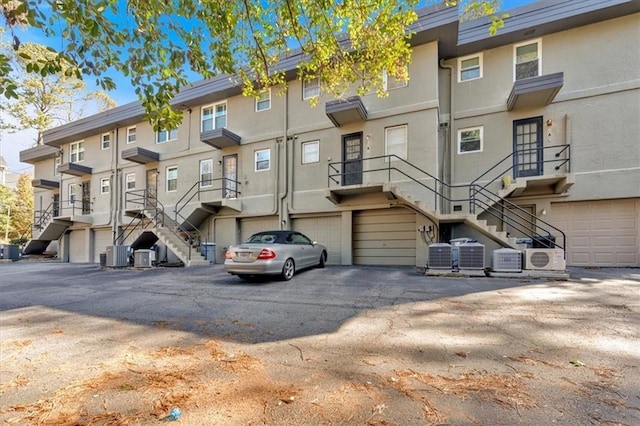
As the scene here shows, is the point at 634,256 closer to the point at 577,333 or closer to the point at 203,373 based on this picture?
the point at 577,333

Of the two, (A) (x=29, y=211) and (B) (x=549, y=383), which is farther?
(A) (x=29, y=211)

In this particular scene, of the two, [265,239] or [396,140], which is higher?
[396,140]

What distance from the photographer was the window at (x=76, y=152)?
21.0m

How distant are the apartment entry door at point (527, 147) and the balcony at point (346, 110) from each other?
5.70 meters

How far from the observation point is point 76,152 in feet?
69.8

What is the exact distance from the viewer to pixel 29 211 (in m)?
31.4

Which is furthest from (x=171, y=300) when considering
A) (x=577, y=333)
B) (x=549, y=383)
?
(x=577, y=333)

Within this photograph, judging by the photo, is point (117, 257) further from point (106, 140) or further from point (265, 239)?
point (106, 140)

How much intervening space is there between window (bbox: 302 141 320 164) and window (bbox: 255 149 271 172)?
185cm

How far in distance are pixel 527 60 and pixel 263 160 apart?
11443 mm

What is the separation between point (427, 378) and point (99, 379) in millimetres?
3104

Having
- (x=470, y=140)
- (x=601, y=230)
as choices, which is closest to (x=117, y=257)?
(x=470, y=140)

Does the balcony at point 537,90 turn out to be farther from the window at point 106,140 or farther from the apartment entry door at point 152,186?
the window at point 106,140

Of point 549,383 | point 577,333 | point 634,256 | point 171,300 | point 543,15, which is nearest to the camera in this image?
point 549,383
